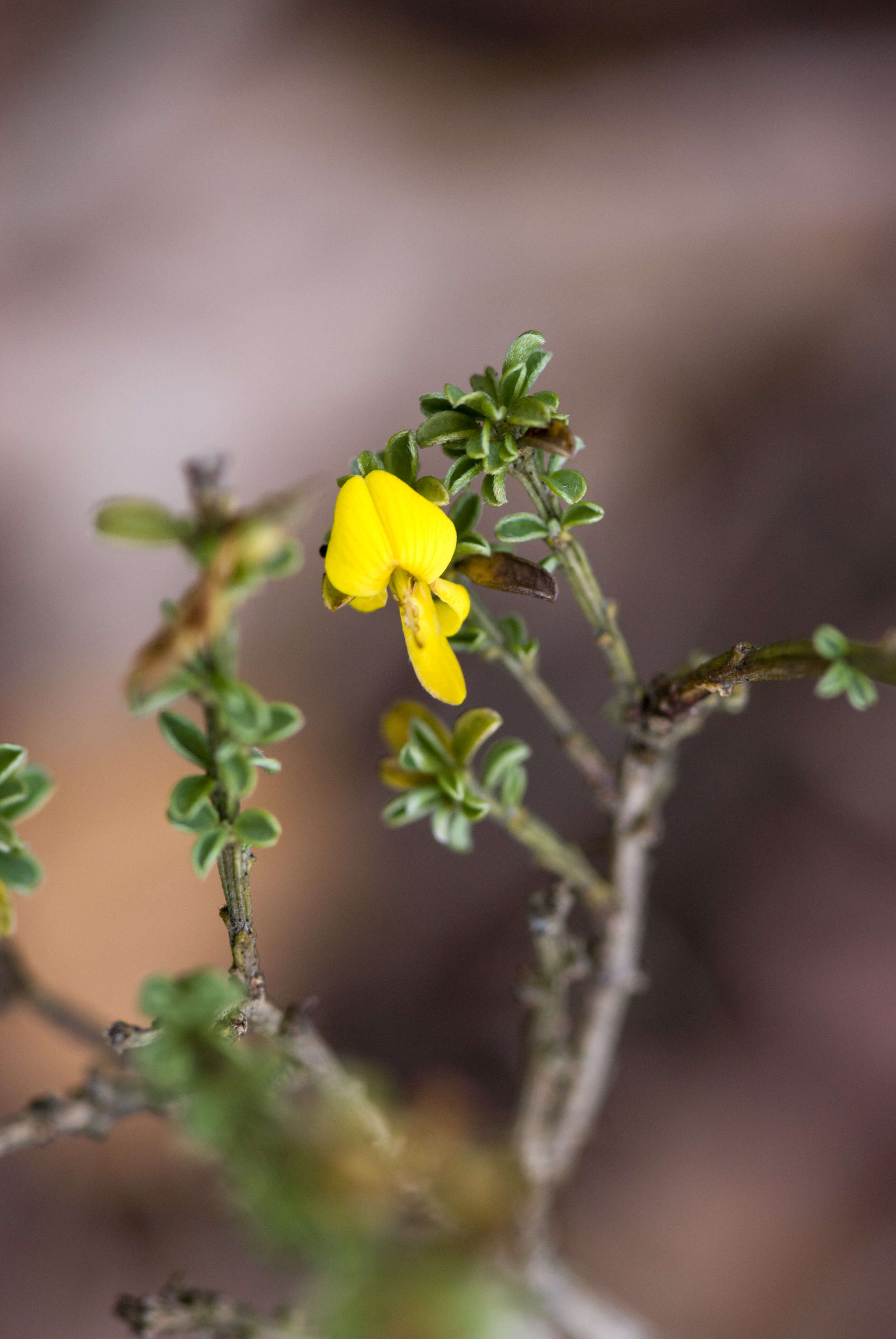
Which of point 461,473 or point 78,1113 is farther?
point 78,1113

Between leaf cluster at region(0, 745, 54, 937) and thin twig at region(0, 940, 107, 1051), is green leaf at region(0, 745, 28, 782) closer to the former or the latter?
leaf cluster at region(0, 745, 54, 937)

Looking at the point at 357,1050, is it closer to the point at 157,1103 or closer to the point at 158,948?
the point at 158,948

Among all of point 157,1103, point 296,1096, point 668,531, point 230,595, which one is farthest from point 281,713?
point 668,531

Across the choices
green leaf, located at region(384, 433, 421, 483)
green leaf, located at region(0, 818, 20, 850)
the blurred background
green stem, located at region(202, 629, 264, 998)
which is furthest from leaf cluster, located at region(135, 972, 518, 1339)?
the blurred background

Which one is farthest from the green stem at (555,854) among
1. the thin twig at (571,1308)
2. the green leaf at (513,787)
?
the thin twig at (571,1308)

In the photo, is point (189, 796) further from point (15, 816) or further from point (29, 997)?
point (29, 997)

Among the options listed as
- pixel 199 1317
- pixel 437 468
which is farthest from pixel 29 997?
pixel 437 468
